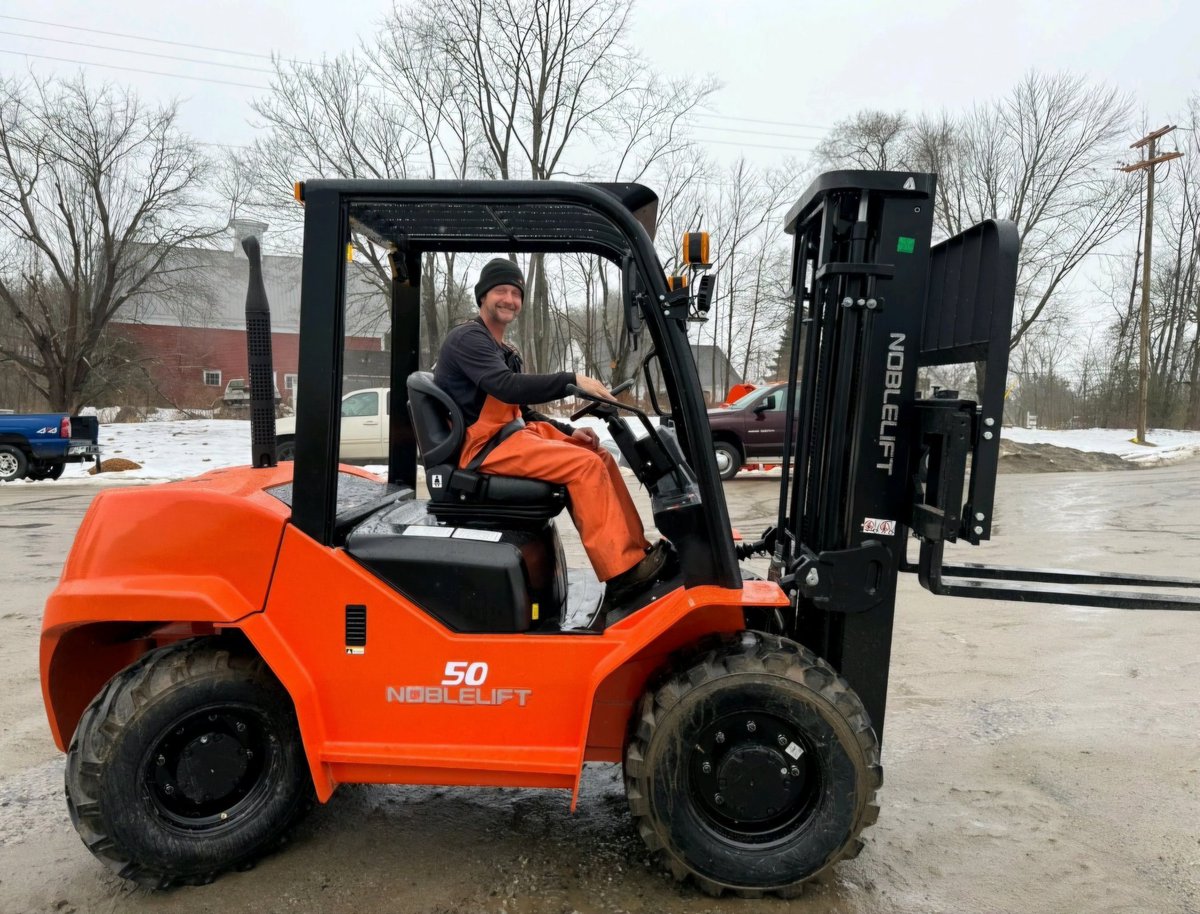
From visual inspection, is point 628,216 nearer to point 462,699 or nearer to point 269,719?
point 462,699

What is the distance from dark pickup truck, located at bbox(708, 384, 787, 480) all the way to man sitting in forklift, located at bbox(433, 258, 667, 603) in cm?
1128

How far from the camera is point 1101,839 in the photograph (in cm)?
306

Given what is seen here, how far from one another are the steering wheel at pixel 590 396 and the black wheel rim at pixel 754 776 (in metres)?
1.16

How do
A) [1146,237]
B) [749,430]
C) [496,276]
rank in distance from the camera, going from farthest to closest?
[1146,237], [749,430], [496,276]

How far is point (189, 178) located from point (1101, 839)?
28766 millimetres

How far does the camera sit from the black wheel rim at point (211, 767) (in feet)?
9.06

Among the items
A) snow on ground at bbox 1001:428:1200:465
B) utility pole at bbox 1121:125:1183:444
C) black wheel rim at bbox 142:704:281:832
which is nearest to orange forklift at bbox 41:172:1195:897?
black wheel rim at bbox 142:704:281:832

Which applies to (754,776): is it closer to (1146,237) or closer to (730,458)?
(730,458)

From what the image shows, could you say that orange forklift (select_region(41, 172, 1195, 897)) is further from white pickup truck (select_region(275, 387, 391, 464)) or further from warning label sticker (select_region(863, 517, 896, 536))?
white pickup truck (select_region(275, 387, 391, 464))

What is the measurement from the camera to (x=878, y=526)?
9.87 ft

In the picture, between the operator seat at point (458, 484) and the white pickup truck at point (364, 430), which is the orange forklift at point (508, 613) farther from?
the white pickup truck at point (364, 430)

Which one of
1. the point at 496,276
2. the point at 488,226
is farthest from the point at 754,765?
the point at 488,226

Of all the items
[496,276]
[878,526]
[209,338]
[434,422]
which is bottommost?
[878,526]

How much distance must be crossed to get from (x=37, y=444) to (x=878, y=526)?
16.0 m
